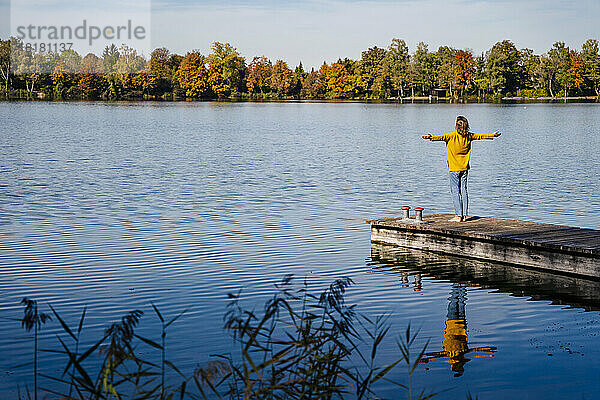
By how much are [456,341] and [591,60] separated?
158708 mm

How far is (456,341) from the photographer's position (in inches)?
403

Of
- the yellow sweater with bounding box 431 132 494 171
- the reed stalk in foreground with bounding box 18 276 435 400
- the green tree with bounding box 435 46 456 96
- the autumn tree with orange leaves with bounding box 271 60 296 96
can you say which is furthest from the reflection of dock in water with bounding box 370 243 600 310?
the autumn tree with orange leaves with bounding box 271 60 296 96

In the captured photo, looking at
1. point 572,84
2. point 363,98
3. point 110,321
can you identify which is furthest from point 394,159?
point 363,98

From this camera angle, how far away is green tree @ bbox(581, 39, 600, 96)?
155500 mm

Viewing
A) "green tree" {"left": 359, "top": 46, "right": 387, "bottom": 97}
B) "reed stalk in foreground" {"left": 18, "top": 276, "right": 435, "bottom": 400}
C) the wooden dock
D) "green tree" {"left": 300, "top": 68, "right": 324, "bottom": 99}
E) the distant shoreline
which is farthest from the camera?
"green tree" {"left": 300, "top": 68, "right": 324, "bottom": 99}

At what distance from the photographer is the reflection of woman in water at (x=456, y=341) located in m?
9.45

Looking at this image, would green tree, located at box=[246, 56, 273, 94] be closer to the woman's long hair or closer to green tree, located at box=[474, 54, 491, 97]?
green tree, located at box=[474, 54, 491, 97]

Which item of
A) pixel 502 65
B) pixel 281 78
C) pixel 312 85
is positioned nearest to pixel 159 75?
pixel 281 78

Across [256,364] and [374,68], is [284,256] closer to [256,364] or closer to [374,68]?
[256,364]

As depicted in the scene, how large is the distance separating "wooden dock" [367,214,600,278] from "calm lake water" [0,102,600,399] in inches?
14.1

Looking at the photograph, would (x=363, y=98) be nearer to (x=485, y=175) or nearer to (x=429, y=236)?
(x=485, y=175)

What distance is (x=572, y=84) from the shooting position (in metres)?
158

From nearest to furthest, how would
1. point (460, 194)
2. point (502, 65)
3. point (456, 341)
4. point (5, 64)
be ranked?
point (456, 341) → point (460, 194) → point (502, 65) → point (5, 64)

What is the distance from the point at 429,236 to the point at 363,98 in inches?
6594
